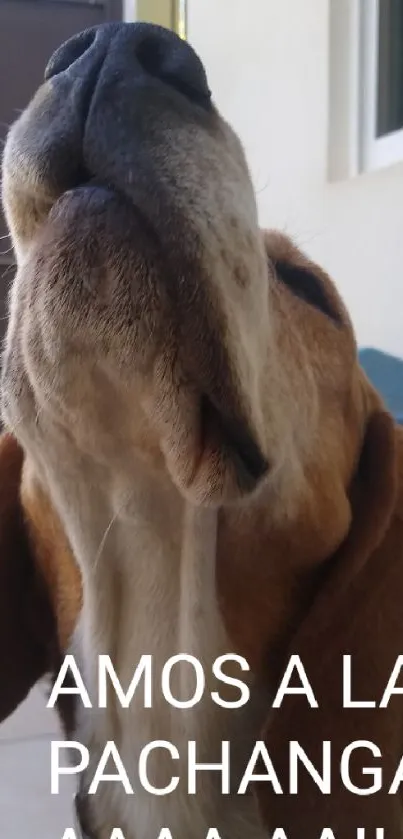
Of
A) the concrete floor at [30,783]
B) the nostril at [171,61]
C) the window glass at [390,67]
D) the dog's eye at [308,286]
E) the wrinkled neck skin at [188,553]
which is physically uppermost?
the nostril at [171,61]

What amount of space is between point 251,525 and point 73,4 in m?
5.05

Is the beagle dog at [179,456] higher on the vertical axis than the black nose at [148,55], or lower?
lower

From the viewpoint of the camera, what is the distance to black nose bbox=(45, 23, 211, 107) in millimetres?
734

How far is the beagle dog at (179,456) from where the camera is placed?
2.32 ft

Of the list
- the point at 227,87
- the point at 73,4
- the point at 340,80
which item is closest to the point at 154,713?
the point at 340,80

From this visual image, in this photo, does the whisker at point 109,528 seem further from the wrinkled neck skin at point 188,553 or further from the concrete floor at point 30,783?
the concrete floor at point 30,783

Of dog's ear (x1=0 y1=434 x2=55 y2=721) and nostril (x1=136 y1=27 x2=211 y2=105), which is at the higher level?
nostril (x1=136 y1=27 x2=211 y2=105)

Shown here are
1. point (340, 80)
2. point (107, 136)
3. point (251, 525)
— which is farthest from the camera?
point (340, 80)

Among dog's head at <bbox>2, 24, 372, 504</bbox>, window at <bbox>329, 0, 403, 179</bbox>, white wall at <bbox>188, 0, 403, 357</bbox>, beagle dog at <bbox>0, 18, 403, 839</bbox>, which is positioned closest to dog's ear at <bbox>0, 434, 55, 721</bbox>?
beagle dog at <bbox>0, 18, 403, 839</bbox>

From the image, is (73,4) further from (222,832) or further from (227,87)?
(222,832)

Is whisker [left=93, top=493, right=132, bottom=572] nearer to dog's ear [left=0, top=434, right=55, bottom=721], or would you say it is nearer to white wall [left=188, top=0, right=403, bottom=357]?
dog's ear [left=0, top=434, right=55, bottom=721]

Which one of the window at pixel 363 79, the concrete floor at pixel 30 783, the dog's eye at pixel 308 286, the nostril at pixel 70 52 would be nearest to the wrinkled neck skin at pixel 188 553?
the dog's eye at pixel 308 286

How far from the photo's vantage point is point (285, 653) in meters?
1.04

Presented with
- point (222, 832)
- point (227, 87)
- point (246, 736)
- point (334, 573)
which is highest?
point (227, 87)
